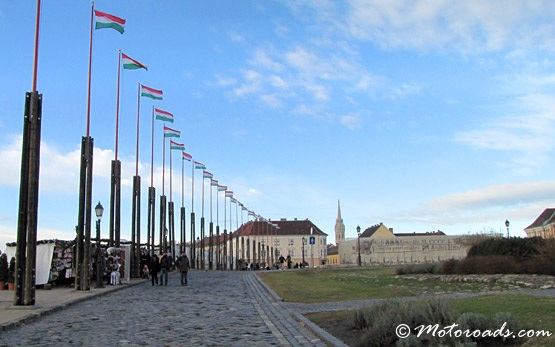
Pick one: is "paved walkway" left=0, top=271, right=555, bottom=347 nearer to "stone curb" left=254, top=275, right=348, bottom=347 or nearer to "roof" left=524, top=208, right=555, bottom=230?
"stone curb" left=254, top=275, right=348, bottom=347

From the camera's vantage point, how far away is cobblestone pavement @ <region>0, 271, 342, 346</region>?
37.3 ft

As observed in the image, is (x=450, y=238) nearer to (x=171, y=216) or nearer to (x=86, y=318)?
(x=171, y=216)

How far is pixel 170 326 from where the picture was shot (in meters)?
13.8

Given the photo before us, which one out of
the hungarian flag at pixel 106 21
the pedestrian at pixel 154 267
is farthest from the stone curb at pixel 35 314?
the hungarian flag at pixel 106 21

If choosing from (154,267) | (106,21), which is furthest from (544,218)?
(106,21)

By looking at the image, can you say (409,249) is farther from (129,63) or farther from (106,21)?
(106,21)

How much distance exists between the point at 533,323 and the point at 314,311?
707 centimetres

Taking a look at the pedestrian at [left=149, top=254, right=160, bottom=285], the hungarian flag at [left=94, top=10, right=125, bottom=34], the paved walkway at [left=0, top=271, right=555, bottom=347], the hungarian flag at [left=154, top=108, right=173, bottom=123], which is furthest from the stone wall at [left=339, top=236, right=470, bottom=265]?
the paved walkway at [left=0, top=271, right=555, bottom=347]

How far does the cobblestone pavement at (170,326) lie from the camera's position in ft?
37.3

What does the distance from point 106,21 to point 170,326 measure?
1839 centimetres

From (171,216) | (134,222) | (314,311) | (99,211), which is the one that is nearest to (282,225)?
(171,216)

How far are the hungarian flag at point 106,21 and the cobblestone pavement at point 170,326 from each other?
44.0 ft

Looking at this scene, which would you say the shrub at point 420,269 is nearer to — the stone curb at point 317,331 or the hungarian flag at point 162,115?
the hungarian flag at point 162,115

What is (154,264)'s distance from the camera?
3247 centimetres
